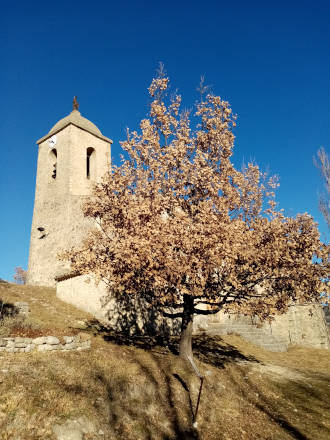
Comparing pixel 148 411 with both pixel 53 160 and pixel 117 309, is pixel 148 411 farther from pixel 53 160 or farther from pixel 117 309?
pixel 53 160

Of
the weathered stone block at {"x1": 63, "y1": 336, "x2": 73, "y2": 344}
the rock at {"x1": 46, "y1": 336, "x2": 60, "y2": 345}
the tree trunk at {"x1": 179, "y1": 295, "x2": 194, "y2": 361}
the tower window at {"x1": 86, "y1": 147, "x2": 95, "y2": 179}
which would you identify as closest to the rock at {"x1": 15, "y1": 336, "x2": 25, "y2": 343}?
the rock at {"x1": 46, "y1": 336, "x2": 60, "y2": 345}

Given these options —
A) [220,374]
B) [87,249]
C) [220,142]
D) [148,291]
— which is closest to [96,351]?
[148,291]

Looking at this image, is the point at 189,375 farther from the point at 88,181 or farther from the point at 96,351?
the point at 88,181

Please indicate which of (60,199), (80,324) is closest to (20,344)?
(80,324)

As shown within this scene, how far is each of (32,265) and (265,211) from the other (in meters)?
18.6

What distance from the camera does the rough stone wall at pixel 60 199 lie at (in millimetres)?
21250

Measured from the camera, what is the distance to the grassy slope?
21.3ft

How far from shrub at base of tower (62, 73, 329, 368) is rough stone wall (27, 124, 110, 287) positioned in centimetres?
860

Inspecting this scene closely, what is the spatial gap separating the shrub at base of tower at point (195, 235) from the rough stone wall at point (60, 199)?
28.2 ft

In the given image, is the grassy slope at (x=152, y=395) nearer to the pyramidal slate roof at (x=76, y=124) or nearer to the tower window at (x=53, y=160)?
the tower window at (x=53, y=160)

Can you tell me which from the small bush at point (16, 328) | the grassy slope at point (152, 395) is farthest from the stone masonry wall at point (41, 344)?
the small bush at point (16, 328)

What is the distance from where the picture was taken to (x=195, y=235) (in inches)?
340

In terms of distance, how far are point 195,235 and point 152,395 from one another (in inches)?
174

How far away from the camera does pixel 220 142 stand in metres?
12.3
